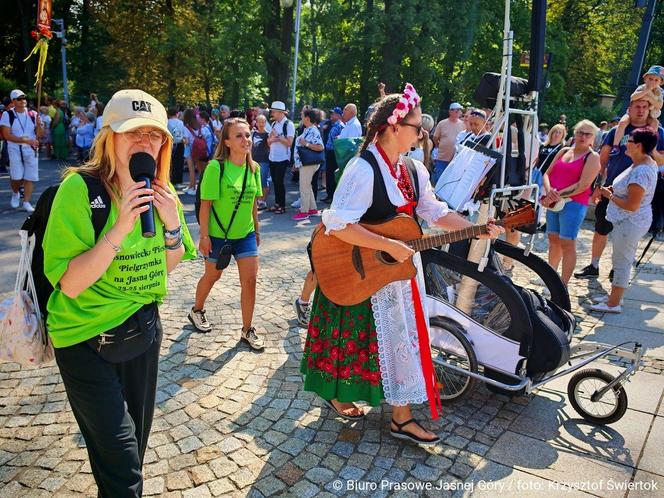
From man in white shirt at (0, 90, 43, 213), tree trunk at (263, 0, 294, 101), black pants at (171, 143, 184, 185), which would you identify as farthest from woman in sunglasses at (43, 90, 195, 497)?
tree trunk at (263, 0, 294, 101)

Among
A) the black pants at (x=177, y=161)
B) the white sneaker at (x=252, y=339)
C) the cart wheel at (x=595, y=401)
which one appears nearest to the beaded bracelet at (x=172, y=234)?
the white sneaker at (x=252, y=339)

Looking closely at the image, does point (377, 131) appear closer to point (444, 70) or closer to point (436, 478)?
point (436, 478)

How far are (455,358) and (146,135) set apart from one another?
2778 millimetres

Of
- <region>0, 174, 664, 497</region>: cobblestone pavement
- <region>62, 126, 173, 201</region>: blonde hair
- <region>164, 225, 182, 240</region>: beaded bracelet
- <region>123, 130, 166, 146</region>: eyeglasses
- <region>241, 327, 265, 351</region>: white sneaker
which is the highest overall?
<region>123, 130, 166, 146</region>: eyeglasses

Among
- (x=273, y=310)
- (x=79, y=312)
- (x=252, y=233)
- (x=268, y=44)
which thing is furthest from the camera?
(x=268, y=44)

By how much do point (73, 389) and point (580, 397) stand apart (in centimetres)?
324

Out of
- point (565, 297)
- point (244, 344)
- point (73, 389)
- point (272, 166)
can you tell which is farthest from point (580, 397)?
point (272, 166)

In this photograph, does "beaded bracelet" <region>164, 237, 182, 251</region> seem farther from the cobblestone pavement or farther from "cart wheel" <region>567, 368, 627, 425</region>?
"cart wheel" <region>567, 368, 627, 425</region>

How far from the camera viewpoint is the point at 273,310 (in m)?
5.64

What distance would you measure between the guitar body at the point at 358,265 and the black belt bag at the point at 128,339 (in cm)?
119

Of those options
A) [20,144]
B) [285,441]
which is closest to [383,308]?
[285,441]

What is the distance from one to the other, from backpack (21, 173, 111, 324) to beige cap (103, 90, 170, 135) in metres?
0.24

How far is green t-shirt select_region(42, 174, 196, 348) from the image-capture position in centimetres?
205

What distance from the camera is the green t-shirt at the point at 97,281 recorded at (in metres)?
2.05
